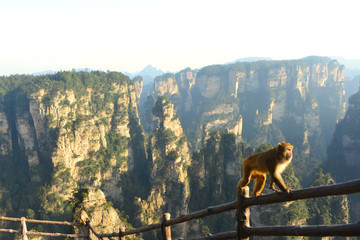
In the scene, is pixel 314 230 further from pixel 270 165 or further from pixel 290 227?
pixel 270 165

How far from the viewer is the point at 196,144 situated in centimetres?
8244

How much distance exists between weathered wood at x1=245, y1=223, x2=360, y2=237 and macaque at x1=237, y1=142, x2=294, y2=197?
22.5 inches

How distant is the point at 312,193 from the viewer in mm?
3422

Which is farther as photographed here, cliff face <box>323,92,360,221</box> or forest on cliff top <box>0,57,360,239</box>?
cliff face <box>323,92,360,221</box>

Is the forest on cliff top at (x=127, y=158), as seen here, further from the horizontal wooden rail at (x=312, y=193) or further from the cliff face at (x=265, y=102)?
A: the horizontal wooden rail at (x=312, y=193)

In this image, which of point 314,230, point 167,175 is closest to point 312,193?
point 314,230

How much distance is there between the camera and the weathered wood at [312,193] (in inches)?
122

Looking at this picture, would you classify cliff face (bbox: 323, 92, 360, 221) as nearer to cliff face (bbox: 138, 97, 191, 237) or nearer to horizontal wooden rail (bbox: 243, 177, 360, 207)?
cliff face (bbox: 138, 97, 191, 237)

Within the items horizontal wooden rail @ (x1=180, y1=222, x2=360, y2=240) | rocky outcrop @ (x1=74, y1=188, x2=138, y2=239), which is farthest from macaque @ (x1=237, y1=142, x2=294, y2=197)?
rocky outcrop @ (x1=74, y1=188, x2=138, y2=239)

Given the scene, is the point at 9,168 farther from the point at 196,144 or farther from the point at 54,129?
the point at 196,144

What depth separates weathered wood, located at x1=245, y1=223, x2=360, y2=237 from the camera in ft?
10.3

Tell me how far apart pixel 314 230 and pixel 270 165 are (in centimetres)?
108

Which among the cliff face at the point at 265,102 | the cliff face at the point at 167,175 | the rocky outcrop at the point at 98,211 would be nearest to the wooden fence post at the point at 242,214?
the rocky outcrop at the point at 98,211

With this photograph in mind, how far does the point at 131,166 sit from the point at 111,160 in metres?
8.52
